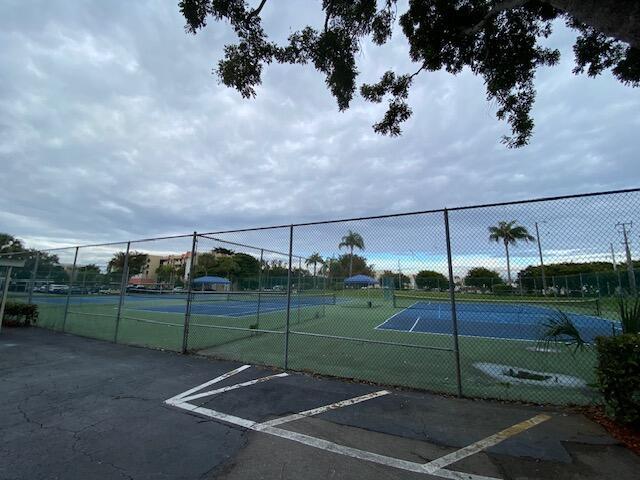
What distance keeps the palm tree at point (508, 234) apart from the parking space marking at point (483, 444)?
6.92ft

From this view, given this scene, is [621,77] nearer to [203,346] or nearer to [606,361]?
[606,361]

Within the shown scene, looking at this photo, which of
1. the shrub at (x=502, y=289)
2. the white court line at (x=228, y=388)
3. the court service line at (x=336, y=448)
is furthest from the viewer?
the shrub at (x=502, y=289)

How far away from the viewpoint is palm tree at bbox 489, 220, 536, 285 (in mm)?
4977

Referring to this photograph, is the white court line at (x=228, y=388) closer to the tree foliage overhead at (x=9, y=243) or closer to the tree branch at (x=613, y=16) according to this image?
the tree branch at (x=613, y=16)

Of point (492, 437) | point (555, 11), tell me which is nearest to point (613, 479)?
point (492, 437)

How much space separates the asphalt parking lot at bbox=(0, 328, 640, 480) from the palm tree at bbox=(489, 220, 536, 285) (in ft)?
7.98

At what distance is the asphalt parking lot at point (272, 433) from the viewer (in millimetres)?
3133

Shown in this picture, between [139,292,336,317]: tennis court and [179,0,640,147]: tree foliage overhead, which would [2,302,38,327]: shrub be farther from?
[179,0,640,147]: tree foliage overhead

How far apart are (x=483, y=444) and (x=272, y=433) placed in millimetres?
2427

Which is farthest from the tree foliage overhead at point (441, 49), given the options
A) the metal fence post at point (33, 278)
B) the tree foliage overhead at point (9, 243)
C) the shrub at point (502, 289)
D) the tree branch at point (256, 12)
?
the tree foliage overhead at point (9, 243)

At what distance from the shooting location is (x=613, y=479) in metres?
2.95

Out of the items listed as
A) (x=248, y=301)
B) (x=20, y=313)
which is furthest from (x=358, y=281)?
(x=20, y=313)

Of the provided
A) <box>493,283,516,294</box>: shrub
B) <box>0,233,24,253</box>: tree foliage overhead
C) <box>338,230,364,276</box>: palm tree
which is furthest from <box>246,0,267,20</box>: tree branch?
<box>0,233,24,253</box>: tree foliage overhead

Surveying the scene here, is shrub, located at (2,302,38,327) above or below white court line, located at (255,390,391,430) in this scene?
above
